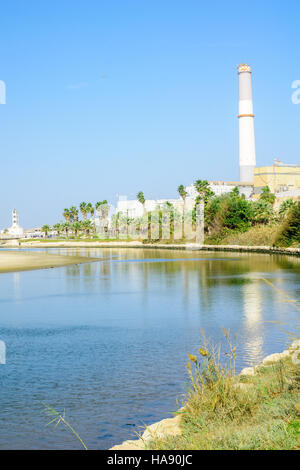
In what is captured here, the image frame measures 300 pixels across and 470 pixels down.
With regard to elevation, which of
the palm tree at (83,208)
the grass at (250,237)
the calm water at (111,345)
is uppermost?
the palm tree at (83,208)

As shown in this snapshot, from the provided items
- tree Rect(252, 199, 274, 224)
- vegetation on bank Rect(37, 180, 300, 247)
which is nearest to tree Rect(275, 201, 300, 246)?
vegetation on bank Rect(37, 180, 300, 247)

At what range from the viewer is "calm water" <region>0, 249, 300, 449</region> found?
31.6 ft

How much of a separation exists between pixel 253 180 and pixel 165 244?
50.9 metres

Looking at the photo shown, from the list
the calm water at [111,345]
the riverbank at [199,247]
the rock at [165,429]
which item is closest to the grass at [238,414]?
the rock at [165,429]

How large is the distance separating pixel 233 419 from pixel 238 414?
15 centimetres

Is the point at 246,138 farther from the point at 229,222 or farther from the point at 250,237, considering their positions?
the point at 250,237

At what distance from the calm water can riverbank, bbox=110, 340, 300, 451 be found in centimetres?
120

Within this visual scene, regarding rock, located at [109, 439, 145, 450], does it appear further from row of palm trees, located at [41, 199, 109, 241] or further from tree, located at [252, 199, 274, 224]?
row of palm trees, located at [41, 199, 109, 241]

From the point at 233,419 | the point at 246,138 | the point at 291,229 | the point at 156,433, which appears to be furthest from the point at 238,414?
→ the point at 246,138

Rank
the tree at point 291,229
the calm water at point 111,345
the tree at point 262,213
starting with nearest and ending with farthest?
the calm water at point 111,345
the tree at point 291,229
the tree at point 262,213

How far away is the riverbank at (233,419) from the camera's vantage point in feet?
20.8

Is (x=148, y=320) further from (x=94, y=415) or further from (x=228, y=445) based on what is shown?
(x=228, y=445)

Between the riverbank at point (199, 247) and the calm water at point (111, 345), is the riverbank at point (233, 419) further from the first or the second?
the riverbank at point (199, 247)

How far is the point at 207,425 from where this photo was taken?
7.28m
